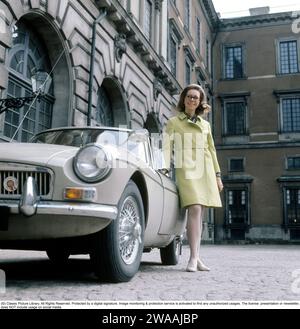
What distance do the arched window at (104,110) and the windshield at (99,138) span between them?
9.66 metres

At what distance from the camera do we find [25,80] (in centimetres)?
1091

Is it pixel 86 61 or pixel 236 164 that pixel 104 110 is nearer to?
pixel 86 61

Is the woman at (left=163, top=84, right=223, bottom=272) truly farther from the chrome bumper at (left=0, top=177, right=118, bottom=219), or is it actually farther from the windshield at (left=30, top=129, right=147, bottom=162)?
the chrome bumper at (left=0, top=177, right=118, bottom=219)

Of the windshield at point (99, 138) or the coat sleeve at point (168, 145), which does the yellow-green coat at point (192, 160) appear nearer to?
the coat sleeve at point (168, 145)

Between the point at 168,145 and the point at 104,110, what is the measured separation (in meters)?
10.3

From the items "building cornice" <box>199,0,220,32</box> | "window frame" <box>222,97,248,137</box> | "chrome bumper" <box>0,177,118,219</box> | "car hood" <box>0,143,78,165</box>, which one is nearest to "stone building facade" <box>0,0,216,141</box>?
"car hood" <box>0,143,78,165</box>

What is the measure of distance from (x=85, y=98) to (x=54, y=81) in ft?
3.07

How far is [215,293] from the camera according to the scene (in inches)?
134

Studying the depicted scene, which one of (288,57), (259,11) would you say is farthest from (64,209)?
(259,11)

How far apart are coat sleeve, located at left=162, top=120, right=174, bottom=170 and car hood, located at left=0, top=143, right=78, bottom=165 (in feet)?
5.05

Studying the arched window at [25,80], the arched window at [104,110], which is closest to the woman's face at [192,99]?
the arched window at [25,80]

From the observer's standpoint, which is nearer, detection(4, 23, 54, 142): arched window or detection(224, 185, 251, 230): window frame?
detection(4, 23, 54, 142): arched window

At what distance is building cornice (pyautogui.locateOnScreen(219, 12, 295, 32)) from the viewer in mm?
31891
